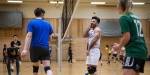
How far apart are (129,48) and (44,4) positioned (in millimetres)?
28561

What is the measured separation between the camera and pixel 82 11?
1345 inches

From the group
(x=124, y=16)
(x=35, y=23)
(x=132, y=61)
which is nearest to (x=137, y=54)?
(x=132, y=61)

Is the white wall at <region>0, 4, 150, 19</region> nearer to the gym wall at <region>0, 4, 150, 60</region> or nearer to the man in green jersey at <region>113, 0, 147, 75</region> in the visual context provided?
the gym wall at <region>0, 4, 150, 60</region>

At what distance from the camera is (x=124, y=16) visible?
5348 millimetres

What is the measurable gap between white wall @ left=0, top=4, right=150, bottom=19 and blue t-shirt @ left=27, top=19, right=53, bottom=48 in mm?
24438

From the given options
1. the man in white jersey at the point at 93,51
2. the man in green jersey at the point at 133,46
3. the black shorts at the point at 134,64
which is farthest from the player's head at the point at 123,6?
the man in white jersey at the point at 93,51

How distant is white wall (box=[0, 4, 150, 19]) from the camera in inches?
1312

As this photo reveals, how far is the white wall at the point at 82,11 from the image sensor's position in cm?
3331

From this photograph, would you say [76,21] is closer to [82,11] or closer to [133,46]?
[82,11]

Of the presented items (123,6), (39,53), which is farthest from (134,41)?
(39,53)

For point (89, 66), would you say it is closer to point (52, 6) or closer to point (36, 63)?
point (36, 63)

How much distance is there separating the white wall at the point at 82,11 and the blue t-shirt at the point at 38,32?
24.4m

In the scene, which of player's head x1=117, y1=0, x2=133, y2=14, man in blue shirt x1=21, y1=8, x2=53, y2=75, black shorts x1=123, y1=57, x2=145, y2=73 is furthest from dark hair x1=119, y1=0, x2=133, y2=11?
man in blue shirt x1=21, y1=8, x2=53, y2=75

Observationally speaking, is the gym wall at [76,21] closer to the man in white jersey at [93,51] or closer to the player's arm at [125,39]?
the man in white jersey at [93,51]
